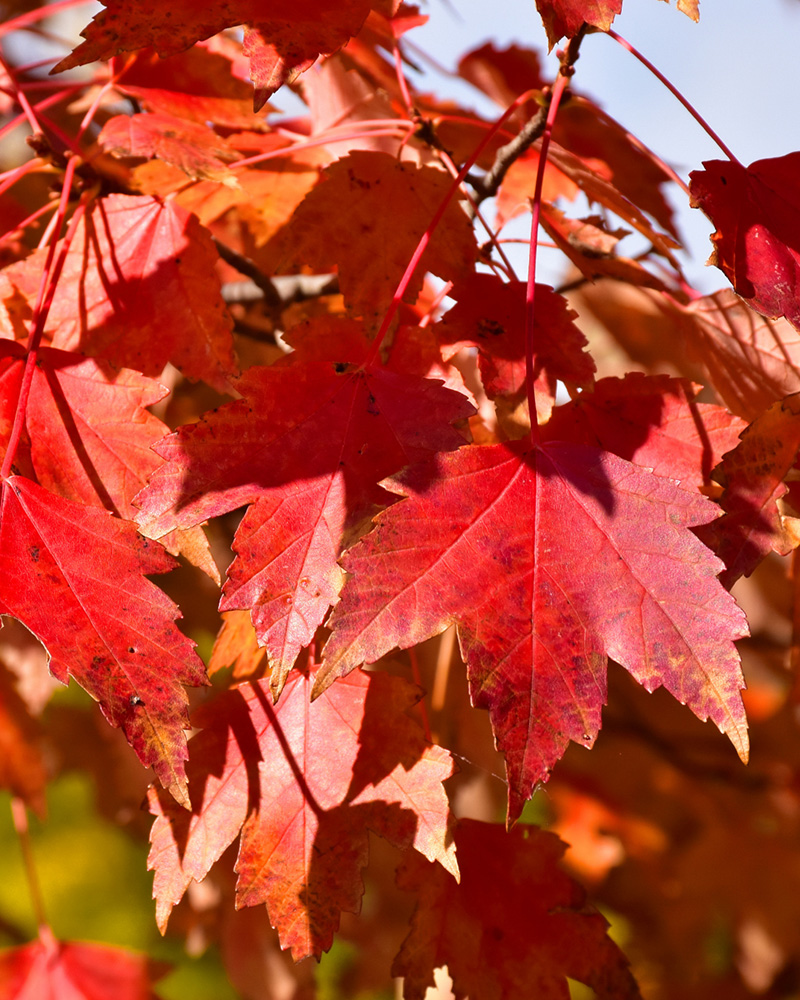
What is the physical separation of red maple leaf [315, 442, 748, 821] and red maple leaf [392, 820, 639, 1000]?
0.26 metres

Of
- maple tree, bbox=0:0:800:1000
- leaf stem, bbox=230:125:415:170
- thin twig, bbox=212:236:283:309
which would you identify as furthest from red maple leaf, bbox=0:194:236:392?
thin twig, bbox=212:236:283:309

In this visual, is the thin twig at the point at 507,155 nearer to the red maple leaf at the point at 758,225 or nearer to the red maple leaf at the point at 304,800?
the red maple leaf at the point at 758,225

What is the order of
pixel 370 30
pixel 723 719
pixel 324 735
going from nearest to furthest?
pixel 723 719
pixel 324 735
pixel 370 30

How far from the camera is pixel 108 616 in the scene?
1.66 feet

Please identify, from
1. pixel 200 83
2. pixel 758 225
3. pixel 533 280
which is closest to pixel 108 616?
pixel 533 280

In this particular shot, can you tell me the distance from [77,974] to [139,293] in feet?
2.63

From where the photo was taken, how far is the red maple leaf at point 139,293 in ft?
2.19

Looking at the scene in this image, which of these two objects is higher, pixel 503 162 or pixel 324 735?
pixel 503 162

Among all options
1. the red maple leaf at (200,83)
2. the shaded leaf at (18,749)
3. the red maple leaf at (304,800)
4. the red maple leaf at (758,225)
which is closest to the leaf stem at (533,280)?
the red maple leaf at (758,225)

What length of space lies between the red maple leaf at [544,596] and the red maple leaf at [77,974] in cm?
73

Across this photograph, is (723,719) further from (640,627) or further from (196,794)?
(196,794)

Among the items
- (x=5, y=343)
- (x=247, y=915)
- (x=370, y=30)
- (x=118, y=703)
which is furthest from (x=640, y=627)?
(x=247, y=915)

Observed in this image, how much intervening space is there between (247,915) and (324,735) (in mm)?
785

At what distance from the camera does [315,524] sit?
20.1 inches
